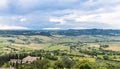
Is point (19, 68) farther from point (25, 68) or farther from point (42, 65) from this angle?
point (42, 65)

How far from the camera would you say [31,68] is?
175m

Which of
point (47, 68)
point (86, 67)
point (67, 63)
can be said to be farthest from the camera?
point (67, 63)

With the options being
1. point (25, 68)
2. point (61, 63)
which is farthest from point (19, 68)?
point (61, 63)

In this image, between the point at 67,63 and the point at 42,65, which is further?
the point at 67,63

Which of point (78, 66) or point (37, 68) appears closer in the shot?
point (78, 66)

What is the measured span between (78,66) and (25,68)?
38803 mm

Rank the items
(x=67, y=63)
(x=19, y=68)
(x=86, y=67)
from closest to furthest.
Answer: (x=86, y=67), (x=19, y=68), (x=67, y=63)

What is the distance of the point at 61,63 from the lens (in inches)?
7249

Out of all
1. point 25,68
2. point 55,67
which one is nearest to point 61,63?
point 55,67

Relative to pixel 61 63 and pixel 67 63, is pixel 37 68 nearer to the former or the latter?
pixel 61 63

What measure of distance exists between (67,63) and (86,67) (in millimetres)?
40727

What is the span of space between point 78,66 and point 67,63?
125ft

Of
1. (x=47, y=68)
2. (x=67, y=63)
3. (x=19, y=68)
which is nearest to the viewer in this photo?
(x=47, y=68)

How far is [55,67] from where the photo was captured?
570ft
